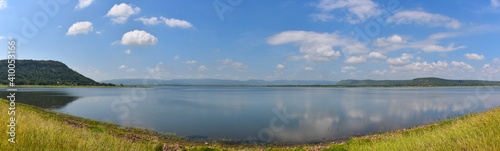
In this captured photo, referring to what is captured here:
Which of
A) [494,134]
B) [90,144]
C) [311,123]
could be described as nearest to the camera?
[494,134]

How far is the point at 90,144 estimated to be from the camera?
7570mm

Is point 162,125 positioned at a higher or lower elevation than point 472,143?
lower

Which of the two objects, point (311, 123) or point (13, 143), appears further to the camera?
point (311, 123)

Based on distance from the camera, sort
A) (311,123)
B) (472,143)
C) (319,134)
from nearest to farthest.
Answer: (472,143)
(319,134)
(311,123)

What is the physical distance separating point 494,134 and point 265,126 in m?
22.4

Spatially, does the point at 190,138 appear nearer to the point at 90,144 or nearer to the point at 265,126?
the point at 265,126

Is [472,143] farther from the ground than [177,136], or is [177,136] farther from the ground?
[472,143]

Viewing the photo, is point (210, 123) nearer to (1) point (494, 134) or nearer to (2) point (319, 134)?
(2) point (319, 134)

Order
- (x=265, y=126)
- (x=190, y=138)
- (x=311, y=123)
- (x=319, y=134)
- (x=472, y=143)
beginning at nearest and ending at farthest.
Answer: (x=472, y=143) < (x=190, y=138) < (x=319, y=134) < (x=265, y=126) < (x=311, y=123)

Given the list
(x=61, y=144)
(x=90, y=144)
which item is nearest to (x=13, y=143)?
(x=61, y=144)

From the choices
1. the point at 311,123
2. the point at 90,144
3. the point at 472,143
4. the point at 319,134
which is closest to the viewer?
the point at 472,143

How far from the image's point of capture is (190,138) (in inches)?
861

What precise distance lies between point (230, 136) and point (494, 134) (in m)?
19.0

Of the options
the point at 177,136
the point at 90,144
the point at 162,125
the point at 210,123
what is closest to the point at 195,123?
the point at 210,123
